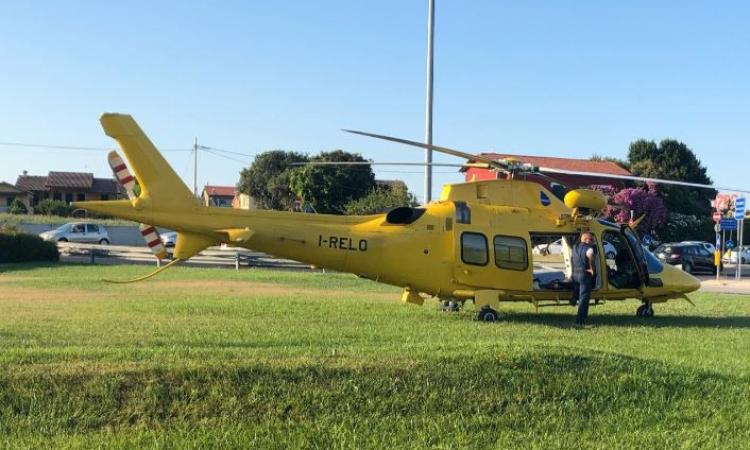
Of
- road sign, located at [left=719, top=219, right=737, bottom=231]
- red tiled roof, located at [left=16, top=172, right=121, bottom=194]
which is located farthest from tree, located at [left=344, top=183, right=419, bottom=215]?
red tiled roof, located at [left=16, top=172, right=121, bottom=194]

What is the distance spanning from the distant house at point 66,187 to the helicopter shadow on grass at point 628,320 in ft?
270

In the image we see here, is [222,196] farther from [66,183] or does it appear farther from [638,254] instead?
[638,254]

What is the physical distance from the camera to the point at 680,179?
7100 cm

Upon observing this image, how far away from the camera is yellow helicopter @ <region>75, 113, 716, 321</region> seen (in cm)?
1348

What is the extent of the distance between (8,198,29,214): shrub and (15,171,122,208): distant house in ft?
15.7

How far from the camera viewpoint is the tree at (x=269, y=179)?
76.1m

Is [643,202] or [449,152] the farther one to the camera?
[643,202]

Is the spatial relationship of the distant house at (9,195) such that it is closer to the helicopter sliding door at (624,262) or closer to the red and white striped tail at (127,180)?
the red and white striped tail at (127,180)

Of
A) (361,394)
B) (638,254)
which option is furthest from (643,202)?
(361,394)

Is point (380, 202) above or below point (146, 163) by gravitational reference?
above

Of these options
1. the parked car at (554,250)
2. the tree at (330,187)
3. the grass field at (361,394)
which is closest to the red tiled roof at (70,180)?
the tree at (330,187)

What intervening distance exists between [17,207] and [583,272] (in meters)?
79.5

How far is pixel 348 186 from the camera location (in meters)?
66.8

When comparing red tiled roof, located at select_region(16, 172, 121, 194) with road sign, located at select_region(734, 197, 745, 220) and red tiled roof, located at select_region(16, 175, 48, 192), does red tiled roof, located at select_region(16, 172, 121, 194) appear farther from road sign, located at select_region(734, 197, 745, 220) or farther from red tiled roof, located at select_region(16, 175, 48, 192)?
road sign, located at select_region(734, 197, 745, 220)
